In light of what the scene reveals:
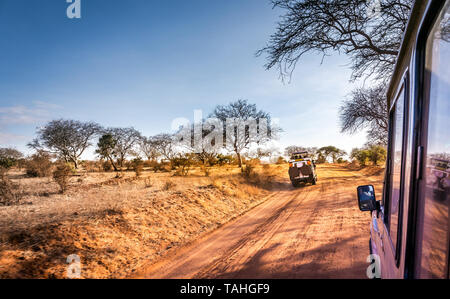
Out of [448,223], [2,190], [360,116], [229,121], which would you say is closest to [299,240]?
[448,223]

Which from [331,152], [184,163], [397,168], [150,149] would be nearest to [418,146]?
[397,168]

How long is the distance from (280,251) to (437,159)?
3.24 metres

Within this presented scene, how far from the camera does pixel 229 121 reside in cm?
2538

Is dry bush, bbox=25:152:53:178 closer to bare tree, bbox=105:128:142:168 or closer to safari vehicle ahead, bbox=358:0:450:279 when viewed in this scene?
bare tree, bbox=105:128:142:168

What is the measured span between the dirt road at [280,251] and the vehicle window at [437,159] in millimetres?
2253

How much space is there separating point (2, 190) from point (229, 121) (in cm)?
2046

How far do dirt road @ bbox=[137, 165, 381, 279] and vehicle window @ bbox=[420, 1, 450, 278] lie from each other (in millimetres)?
2253

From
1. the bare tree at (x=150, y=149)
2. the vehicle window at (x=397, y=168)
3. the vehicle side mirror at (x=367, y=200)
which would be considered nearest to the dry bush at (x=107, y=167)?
the bare tree at (x=150, y=149)

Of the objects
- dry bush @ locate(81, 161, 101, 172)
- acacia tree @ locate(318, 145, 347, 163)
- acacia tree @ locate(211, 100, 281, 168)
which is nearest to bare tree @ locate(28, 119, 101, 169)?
dry bush @ locate(81, 161, 101, 172)

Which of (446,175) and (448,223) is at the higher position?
(446,175)

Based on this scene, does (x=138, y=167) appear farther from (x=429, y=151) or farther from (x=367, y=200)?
(x=429, y=151)
